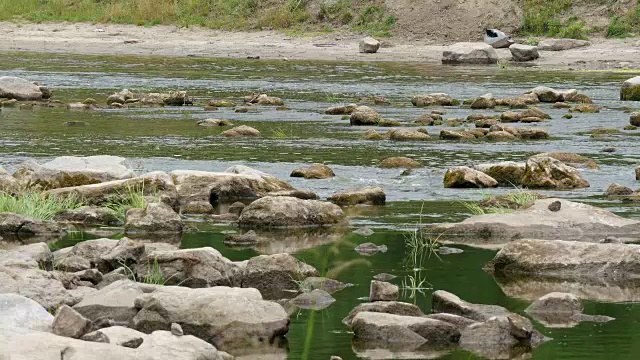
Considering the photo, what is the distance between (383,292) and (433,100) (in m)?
18.2

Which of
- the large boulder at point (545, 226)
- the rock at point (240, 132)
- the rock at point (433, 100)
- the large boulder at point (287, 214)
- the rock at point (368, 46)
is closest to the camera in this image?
the large boulder at point (545, 226)

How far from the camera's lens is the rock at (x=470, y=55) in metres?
40.8

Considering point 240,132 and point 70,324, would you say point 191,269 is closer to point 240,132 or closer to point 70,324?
point 70,324

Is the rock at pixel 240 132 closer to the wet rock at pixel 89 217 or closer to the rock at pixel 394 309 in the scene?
the wet rock at pixel 89 217

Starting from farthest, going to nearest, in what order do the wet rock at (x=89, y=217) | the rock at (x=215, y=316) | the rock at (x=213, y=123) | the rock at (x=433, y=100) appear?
the rock at (x=433, y=100) < the rock at (x=213, y=123) < the wet rock at (x=89, y=217) < the rock at (x=215, y=316)

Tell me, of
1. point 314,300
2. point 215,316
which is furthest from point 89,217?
point 215,316

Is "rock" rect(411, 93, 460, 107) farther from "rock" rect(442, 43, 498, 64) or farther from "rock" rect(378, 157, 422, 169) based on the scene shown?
"rock" rect(442, 43, 498, 64)

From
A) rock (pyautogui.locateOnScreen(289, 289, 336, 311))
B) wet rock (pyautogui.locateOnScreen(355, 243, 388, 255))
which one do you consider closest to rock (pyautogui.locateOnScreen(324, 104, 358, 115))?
wet rock (pyautogui.locateOnScreen(355, 243, 388, 255))

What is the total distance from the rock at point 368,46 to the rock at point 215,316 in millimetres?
34944

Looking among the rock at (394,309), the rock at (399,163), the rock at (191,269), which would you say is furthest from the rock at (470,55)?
the rock at (394,309)

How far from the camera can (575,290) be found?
33.6 feet

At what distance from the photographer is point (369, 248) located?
11.8 metres

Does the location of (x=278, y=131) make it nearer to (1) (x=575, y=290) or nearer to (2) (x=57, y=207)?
(2) (x=57, y=207)

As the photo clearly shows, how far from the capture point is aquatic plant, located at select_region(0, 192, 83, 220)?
13.1 m
